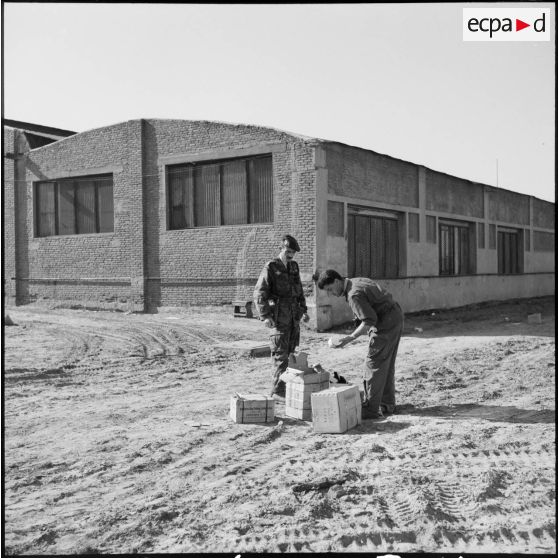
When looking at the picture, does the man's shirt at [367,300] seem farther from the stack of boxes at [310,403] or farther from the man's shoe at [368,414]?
the man's shoe at [368,414]

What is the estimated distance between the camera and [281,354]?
8172 millimetres

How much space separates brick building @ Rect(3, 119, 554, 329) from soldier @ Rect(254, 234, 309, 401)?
693cm

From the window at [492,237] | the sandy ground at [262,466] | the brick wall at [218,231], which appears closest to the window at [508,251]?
the window at [492,237]

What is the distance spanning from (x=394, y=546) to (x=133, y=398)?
16.3 feet

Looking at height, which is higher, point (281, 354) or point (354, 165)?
point (354, 165)

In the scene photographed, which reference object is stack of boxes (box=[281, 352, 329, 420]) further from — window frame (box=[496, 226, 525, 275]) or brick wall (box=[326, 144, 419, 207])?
window frame (box=[496, 226, 525, 275])

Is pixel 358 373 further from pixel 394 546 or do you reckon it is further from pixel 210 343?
pixel 394 546

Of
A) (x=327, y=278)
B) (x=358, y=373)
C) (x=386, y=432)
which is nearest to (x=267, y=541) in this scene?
(x=386, y=432)

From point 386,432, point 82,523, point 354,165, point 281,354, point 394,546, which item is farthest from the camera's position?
point 354,165

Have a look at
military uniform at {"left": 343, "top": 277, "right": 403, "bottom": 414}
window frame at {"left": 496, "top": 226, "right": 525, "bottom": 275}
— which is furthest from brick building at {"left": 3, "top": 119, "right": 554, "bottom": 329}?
military uniform at {"left": 343, "top": 277, "right": 403, "bottom": 414}

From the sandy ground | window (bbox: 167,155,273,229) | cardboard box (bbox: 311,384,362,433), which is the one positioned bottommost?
the sandy ground

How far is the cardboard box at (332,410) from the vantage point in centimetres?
639

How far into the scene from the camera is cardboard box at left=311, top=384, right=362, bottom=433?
6.39m

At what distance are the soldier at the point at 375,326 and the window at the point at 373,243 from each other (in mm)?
10173
